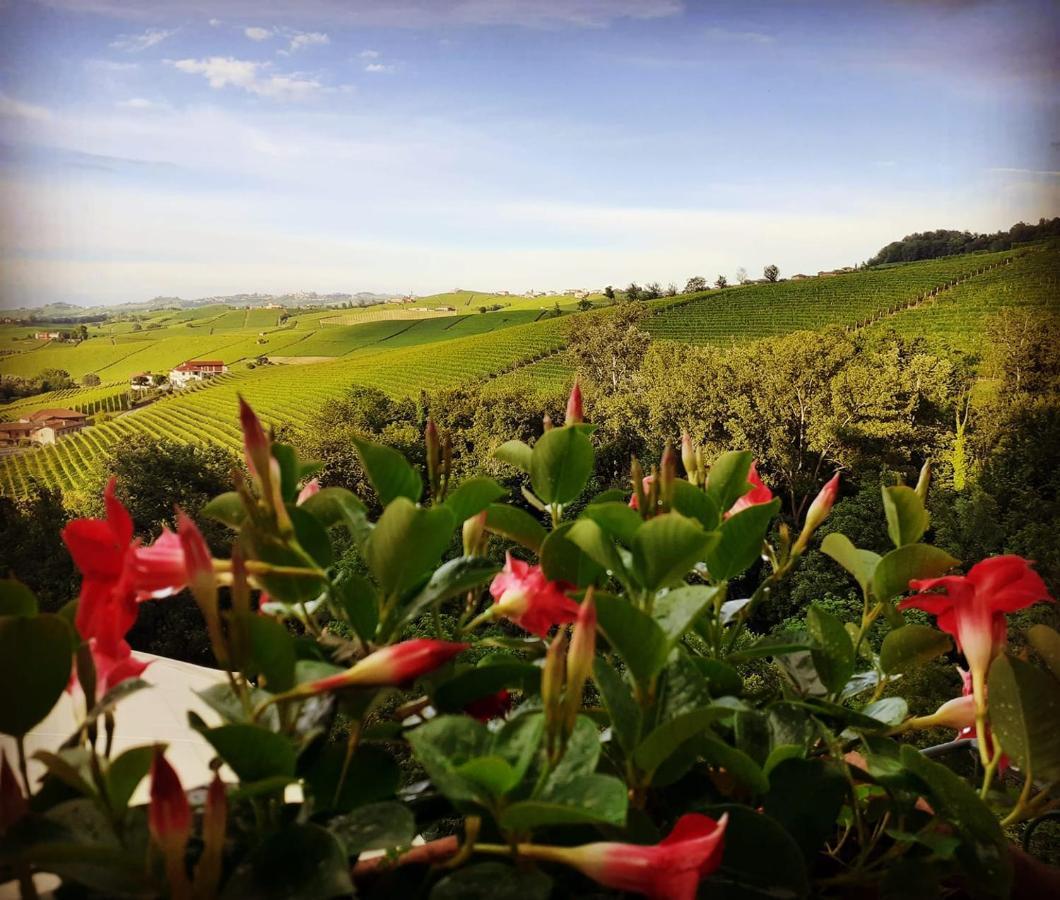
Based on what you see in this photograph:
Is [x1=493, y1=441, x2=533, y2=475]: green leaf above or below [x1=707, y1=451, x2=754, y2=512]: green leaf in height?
above

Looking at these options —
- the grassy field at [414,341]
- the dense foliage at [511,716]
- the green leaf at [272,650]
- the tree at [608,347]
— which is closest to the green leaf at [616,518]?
the dense foliage at [511,716]

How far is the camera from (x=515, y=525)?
331 millimetres

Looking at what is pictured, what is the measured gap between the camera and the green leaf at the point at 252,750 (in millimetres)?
194

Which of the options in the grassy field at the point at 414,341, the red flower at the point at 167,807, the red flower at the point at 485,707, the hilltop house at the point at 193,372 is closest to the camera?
the red flower at the point at 167,807

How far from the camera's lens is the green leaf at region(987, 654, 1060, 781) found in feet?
0.81

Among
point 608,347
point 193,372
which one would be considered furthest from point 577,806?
point 193,372

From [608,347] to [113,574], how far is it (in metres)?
14.9

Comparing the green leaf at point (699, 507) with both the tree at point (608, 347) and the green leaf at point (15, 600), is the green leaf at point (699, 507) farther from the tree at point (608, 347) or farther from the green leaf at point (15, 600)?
the tree at point (608, 347)

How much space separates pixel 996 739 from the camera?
255 mm

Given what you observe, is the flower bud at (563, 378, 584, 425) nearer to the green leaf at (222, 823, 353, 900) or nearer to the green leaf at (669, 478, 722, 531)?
the green leaf at (669, 478, 722, 531)

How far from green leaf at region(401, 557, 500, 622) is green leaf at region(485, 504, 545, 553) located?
4 centimetres

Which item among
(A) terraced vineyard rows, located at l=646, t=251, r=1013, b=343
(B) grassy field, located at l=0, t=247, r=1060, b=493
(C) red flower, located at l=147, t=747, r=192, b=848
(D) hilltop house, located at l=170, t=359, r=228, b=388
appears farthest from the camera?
(D) hilltop house, located at l=170, t=359, r=228, b=388

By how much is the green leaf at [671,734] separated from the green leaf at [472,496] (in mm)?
95

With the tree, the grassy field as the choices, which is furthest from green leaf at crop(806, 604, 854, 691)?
the tree
